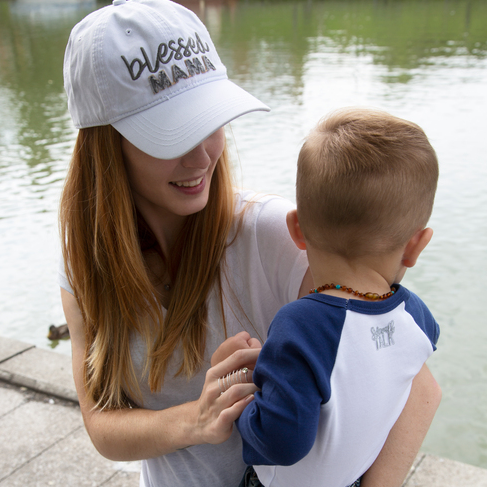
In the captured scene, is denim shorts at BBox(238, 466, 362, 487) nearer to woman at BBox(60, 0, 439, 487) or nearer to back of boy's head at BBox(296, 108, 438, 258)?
woman at BBox(60, 0, 439, 487)

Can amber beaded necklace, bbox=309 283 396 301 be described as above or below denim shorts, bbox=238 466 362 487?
above

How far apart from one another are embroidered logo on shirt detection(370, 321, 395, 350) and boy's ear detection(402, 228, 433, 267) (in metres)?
0.13

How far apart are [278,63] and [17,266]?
35.0ft

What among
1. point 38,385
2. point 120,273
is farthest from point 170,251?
point 38,385

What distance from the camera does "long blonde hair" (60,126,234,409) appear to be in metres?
1.17

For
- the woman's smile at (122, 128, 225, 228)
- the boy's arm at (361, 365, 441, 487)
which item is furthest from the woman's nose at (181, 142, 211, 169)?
the boy's arm at (361, 365, 441, 487)

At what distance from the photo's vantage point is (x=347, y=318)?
0.86 metres

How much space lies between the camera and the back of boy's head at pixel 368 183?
2.93ft

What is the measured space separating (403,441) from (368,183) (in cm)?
49

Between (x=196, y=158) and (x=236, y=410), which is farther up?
(x=196, y=158)

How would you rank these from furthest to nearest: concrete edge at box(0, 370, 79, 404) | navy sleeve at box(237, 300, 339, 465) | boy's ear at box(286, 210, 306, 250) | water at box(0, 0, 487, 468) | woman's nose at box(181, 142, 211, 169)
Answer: water at box(0, 0, 487, 468) → concrete edge at box(0, 370, 79, 404) → woman's nose at box(181, 142, 211, 169) → boy's ear at box(286, 210, 306, 250) → navy sleeve at box(237, 300, 339, 465)

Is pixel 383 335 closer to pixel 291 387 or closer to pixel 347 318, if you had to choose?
pixel 347 318

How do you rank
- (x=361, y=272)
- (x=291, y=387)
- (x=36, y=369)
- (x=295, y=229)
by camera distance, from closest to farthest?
(x=291, y=387) < (x=361, y=272) < (x=295, y=229) < (x=36, y=369)

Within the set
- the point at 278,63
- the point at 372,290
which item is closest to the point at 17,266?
the point at 372,290
